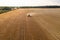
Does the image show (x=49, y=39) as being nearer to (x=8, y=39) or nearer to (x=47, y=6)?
(x=8, y=39)

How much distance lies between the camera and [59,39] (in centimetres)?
1173

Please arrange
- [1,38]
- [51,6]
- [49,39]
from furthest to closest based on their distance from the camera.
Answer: [51,6]
[1,38]
[49,39]

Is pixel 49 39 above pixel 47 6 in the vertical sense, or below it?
above

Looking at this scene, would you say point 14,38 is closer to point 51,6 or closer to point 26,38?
point 26,38

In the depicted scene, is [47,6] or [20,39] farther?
[47,6]

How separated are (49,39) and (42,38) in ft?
2.07

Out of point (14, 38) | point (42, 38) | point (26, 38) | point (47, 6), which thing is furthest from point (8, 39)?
point (47, 6)

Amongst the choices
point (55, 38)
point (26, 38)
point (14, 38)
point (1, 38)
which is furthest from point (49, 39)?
point (1, 38)

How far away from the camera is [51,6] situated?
59188 mm

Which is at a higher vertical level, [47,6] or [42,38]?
[42,38]

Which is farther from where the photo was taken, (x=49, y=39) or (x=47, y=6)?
(x=47, y=6)

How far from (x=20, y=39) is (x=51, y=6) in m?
48.2

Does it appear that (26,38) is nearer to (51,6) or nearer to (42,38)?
(42,38)

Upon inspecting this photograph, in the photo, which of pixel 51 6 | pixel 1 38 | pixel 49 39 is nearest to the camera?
pixel 49 39
